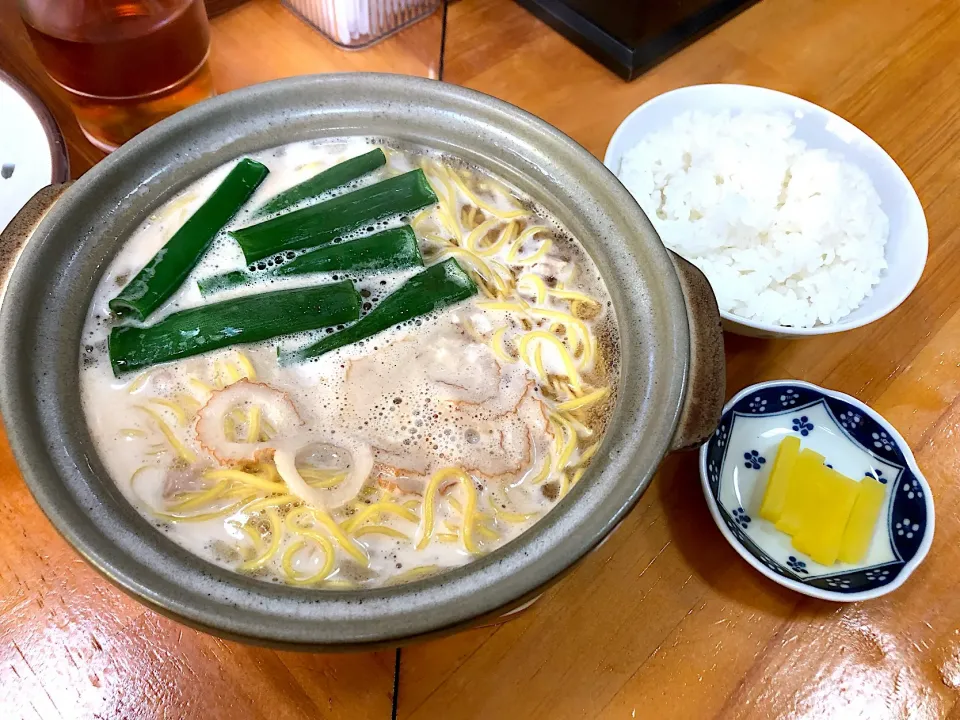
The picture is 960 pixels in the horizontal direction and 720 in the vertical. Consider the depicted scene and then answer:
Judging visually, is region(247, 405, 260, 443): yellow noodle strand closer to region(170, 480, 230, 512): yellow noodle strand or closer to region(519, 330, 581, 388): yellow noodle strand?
region(170, 480, 230, 512): yellow noodle strand

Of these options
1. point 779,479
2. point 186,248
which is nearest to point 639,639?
point 779,479

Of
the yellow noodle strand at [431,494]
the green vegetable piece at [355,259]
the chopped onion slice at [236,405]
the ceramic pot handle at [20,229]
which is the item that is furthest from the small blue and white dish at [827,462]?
the ceramic pot handle at [20,229]

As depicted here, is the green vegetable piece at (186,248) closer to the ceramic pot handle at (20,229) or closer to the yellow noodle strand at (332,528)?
the ceramic pot handle at (20,229)

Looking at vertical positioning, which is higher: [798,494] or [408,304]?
[408,304]

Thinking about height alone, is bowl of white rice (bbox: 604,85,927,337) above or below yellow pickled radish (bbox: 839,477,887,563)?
above

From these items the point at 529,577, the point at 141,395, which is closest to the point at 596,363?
the point at 529,577

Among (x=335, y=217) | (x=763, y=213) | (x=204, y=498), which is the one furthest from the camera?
(x=763, y=213)

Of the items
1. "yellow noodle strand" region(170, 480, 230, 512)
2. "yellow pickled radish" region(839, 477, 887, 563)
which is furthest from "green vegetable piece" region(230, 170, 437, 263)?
"yellow pickled radish" region(839, 477, 887, 563)

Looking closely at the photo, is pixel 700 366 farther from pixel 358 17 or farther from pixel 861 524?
pixel 358 17
